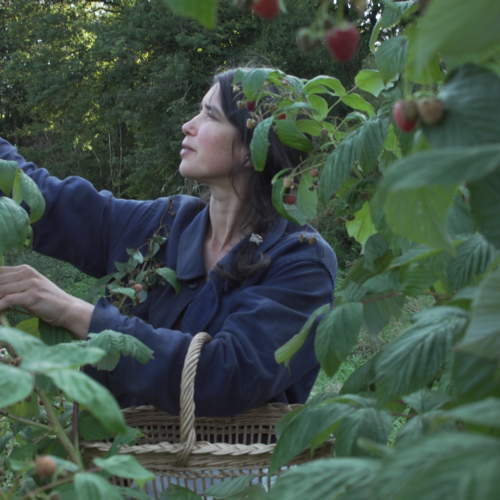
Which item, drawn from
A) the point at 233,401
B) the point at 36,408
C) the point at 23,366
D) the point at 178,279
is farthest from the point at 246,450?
the point at 23,366

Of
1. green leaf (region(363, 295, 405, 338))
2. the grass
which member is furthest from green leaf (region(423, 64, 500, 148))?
the grass

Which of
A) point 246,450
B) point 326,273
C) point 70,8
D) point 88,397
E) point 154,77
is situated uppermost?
point 70,8

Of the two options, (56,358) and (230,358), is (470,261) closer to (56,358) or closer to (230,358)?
(56,358)

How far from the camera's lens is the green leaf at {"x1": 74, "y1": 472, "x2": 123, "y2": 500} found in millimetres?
435

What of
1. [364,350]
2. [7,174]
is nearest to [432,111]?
[7,174]

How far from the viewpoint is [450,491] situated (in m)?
0.25

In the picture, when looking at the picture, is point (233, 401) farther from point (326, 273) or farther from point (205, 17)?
point (205, 17)

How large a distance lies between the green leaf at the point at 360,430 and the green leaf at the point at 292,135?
0.50 metres

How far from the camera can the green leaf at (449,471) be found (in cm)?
25

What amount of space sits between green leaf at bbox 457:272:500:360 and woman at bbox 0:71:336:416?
0.98m

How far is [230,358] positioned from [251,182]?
0.67 metres

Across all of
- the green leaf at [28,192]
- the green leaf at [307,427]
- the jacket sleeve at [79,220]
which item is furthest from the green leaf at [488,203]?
the jacket sleeve at [79,220]

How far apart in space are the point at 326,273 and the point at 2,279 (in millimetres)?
824

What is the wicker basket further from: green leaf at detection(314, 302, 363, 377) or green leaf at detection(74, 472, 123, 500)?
green leaf at detection(74, 472, 123, 500)
